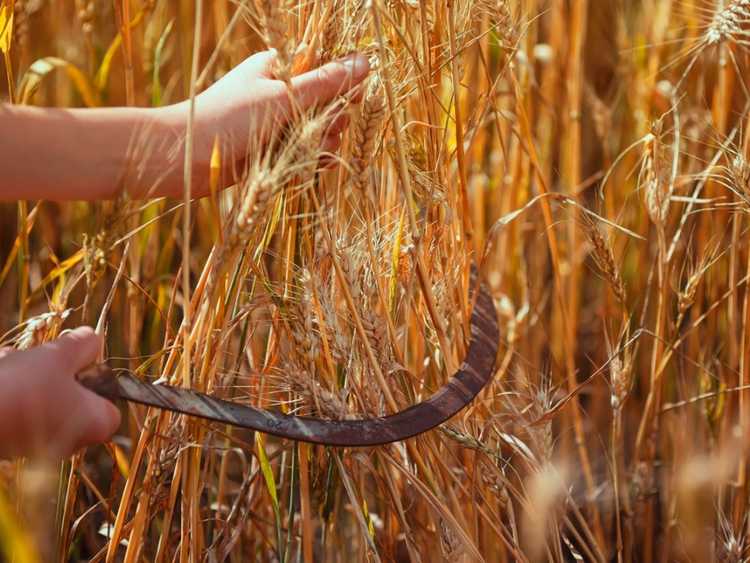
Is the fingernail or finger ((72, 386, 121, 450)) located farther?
the fingernail

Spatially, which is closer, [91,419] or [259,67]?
[91,419]

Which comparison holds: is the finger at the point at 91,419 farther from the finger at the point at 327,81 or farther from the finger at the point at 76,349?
the finger at the point at 327,81

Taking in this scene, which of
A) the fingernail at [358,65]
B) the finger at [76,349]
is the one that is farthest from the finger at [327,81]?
the finger at [76,349]

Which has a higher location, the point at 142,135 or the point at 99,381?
the point at 142,135

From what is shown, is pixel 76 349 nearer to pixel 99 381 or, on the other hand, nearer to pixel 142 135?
pixel 99 381

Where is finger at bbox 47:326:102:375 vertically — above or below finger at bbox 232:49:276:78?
below

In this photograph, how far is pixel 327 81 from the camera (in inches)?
28.3

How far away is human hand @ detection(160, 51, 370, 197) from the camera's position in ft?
2.30

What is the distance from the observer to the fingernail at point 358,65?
0.73m

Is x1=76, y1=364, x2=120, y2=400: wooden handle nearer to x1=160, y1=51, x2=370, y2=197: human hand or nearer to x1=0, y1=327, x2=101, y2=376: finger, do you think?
x1=0, y1=327, x2=101, y2=376: finger

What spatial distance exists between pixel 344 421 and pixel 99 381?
0.20 m

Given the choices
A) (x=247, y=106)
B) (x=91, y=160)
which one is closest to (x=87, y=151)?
(x=91, y=160)

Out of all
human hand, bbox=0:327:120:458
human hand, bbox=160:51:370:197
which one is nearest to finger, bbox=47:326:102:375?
human hand, bbox=0:327:120:458

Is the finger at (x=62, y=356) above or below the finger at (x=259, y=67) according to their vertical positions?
below
